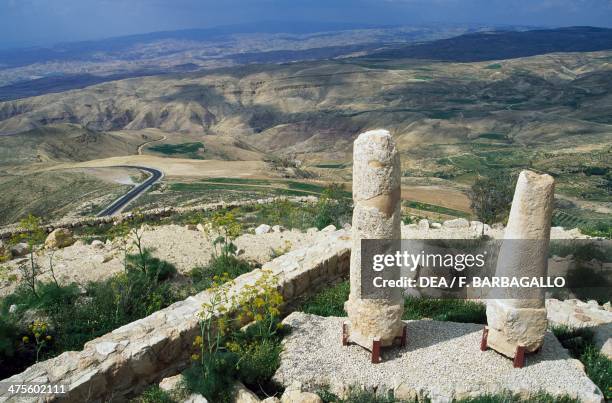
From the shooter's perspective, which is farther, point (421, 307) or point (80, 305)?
point (421, 307)

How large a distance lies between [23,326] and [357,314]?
5650mm

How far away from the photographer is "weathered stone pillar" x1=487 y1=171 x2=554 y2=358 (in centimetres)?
628

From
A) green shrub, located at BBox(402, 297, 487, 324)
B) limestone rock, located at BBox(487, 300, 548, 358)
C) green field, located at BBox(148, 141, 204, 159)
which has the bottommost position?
green field, located at BBox(148, 141, 204, 159)

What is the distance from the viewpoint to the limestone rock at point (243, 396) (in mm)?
6121

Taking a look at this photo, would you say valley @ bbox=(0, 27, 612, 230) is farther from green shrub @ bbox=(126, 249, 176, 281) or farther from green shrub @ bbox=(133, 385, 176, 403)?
green shrub @ bbox=(133, 385, 176, 403)

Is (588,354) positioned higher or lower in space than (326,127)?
higher

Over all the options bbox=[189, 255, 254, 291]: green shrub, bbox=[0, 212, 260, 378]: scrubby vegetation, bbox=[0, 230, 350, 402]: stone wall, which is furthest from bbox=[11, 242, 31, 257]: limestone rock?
bbox=[0, 230, 350, 402]: stone wall

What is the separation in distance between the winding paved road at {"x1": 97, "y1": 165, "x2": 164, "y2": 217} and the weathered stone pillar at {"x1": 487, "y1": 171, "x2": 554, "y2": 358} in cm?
2578

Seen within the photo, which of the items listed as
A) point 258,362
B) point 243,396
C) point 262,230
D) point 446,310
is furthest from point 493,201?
point 243,396

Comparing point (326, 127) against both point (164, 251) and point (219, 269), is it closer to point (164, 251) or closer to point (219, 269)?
point (164, 251)

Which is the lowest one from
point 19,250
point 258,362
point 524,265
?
point 19,250

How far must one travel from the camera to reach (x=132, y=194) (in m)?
32.9

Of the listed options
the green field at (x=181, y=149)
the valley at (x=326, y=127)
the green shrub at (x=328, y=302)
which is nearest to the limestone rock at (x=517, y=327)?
the green shrub at (x=328, y=302)

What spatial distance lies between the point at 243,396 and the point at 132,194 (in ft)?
96.3
